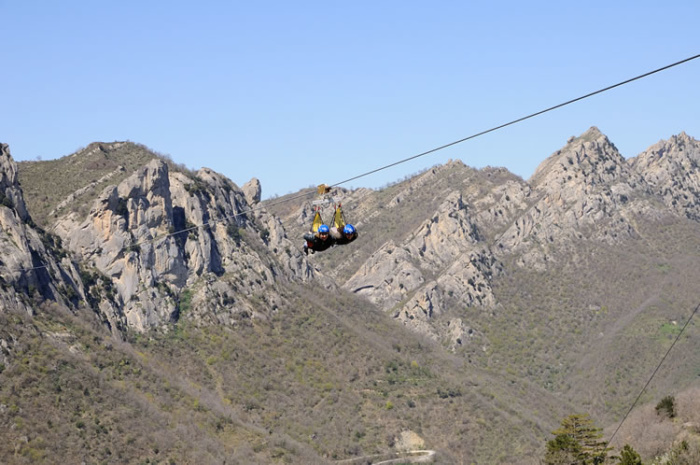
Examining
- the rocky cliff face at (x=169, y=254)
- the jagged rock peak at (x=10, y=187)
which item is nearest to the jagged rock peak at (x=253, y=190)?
the rocky cliff face at (x=169, y=254)

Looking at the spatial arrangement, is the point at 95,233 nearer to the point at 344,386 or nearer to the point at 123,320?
the point at 123,320

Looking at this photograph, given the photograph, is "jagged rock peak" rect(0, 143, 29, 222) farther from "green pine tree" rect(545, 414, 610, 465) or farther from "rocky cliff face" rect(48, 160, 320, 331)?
"green pine tree" rect(545, 414, 610, 465)

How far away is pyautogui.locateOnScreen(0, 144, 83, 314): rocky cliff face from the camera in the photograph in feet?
357

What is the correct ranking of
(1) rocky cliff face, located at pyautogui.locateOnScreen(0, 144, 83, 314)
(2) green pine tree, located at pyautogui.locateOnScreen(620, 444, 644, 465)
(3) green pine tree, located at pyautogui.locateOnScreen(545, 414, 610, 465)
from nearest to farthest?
(2) green pine tree, located at pyautogui.locateOnScreen(620, 444, 644, 465)
(3) green pine tree, located at pyautogui.locateOnScreen(545, 414, 610, 465)
(1) rocky cliff face, located at pyautogui.locateOnScreen(0, 144, 83, 314)

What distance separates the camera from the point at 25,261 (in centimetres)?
11281

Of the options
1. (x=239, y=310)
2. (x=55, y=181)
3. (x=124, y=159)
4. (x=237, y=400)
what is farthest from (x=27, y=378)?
(x=124, y=159)

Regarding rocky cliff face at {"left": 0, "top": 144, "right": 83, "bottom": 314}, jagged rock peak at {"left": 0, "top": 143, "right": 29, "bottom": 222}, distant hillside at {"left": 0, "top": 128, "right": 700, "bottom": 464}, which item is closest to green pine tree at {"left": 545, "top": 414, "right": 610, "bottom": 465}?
distant hillside at {"left": 0, "top": 128, "right": 700, "bottom": 464}

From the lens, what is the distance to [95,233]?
132 meters

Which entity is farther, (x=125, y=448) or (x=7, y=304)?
(x=7, y=304)


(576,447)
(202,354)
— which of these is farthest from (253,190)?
(576,447)

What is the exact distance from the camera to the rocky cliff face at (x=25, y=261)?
108750 millimetres

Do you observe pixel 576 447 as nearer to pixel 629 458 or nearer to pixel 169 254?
pixel 629 458

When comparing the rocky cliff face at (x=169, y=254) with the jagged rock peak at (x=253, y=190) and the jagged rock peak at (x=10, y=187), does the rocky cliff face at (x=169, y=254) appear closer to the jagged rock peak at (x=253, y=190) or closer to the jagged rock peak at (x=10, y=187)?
the jagged rock peak at (x=10, y=187)

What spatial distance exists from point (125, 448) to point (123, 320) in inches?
1492
